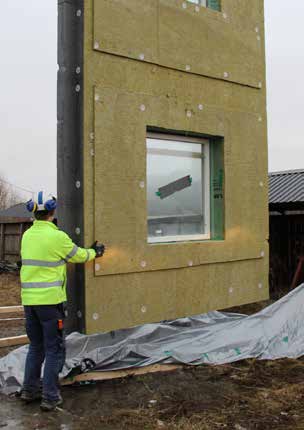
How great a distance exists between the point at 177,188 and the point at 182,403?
7.62ft

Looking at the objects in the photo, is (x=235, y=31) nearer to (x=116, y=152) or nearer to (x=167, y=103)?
(x=167, y=103)

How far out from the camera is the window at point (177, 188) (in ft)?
18.5

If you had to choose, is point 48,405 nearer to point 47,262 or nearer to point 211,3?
point 47,262

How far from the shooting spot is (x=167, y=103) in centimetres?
552

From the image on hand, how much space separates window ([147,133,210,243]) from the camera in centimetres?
564

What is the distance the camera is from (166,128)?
551cm

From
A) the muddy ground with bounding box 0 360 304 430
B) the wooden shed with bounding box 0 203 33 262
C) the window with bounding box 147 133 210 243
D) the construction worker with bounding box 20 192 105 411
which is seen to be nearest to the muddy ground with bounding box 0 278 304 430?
the muddy ground with bounding box 0 360 304 430

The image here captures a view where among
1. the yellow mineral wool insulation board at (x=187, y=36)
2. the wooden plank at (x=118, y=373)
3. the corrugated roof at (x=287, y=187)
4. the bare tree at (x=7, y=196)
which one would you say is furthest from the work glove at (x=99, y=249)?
the bare tree at (x=7, y=196)

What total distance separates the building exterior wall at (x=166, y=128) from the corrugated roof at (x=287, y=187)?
5711 millimetres

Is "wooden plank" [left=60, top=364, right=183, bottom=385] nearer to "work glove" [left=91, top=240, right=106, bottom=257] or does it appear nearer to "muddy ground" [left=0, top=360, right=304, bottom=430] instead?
"muddy ground" [left=0, top=360, right=304, bottom=430]

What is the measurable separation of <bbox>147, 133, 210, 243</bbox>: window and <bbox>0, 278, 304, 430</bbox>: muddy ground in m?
1.51

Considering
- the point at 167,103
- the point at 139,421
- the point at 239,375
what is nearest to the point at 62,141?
the point at 167,103

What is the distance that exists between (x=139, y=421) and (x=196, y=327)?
2.47 m

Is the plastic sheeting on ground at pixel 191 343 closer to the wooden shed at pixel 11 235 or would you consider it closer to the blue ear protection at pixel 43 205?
the blue ear protection at pixel 43 205
